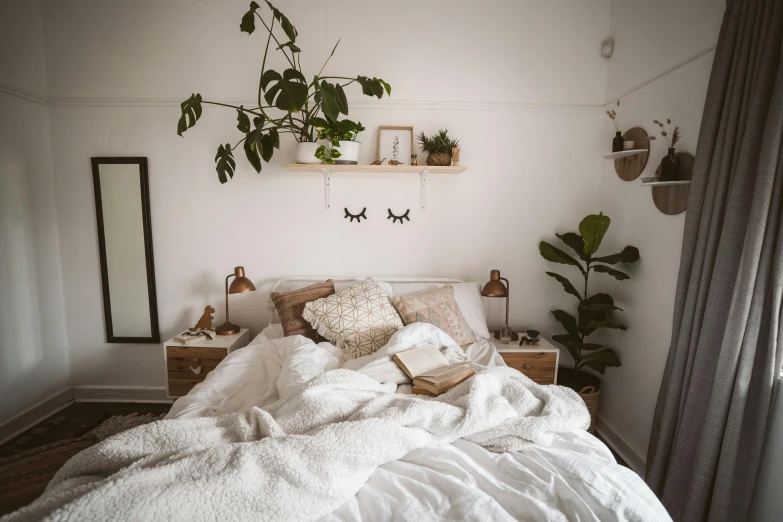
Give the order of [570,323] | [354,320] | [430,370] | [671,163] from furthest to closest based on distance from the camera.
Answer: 1. [570,323]
2. [354,320]
3. [671,163]
4. [430,370]

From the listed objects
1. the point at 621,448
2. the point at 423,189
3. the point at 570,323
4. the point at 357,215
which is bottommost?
the point at 621,448

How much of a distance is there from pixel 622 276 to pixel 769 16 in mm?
1306

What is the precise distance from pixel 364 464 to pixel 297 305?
1.52m

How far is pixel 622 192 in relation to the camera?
2.60 meters

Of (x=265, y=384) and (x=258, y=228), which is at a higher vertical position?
(x=258, y=228)

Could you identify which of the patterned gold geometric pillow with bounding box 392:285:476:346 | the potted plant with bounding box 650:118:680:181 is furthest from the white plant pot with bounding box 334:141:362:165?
the potted plant with bounding box 650:118:680:181

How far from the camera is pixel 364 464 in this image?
1.11 metres

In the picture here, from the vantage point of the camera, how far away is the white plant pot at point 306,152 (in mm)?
2531

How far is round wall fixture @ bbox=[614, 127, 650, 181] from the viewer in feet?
7.72

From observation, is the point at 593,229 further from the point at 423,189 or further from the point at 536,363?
the point at 423,189

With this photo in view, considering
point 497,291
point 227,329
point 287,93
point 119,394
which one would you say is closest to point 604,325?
point 497,291

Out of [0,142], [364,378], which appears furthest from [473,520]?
[0,142]

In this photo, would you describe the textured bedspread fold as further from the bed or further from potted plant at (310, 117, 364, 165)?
potted plant at (310, 117, 364, 165)

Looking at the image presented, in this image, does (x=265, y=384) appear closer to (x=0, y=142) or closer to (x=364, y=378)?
(x=364, y=378)
